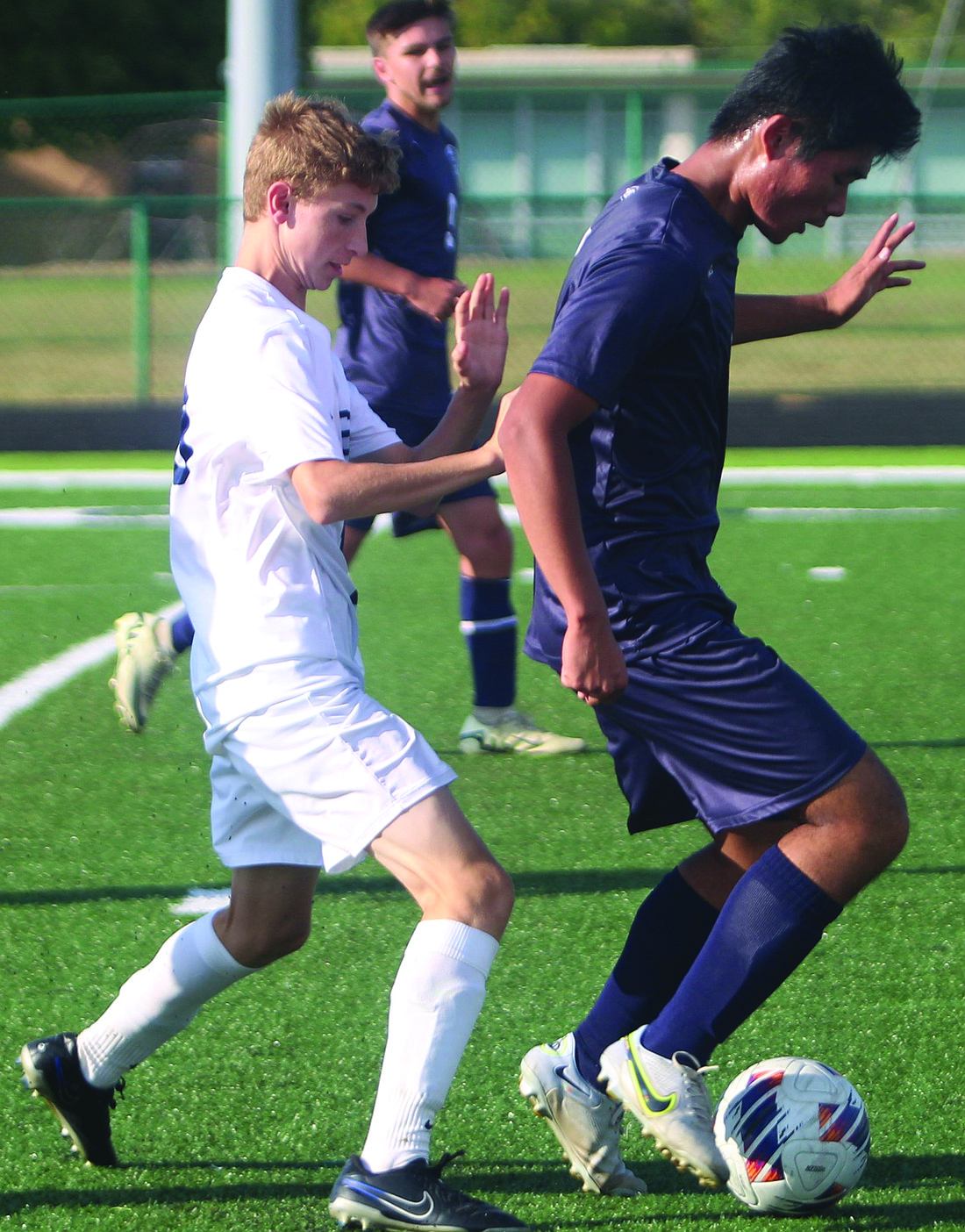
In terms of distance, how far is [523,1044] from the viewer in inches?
130

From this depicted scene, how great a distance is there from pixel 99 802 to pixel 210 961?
2.36 m

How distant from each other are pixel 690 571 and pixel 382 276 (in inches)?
104

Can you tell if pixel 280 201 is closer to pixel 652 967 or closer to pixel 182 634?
pixel 652 967

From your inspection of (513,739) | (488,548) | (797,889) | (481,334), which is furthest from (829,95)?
(513,739)

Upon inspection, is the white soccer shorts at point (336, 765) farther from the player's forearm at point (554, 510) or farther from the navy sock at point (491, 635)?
the navy sock at point (491, 635)

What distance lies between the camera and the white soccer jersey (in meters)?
2.52

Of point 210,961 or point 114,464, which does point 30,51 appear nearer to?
point 114,464

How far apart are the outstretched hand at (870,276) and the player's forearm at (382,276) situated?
189 centimetres

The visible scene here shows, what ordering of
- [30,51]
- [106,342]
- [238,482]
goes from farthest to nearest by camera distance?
[30,51], [106,342], [238,482]

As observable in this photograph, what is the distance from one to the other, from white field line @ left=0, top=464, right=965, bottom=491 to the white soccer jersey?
919cm

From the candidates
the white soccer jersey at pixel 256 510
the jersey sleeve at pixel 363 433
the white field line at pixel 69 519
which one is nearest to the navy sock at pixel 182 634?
the jersey sleeve at pixel 363 433

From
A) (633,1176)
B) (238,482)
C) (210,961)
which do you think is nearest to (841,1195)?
(633,1176)

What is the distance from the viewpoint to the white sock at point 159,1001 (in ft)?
8.95

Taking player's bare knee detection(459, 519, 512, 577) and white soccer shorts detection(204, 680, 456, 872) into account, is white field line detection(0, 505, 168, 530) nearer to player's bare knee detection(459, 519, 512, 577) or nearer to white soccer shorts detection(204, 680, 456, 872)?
player's bare knee detection(459, 519, 512, 577)
